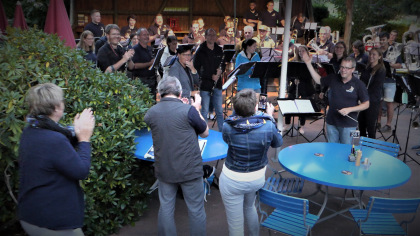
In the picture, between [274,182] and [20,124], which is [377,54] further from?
[20,124]

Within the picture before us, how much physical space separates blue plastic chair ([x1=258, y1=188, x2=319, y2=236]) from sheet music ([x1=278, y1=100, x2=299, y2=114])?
251 cm

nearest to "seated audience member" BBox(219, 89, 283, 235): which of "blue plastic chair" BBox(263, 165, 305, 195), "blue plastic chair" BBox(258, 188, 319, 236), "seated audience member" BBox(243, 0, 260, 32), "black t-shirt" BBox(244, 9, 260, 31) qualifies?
"blue plastic chair" BBox(258, 188, 319, 236)

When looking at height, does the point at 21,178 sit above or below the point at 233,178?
above

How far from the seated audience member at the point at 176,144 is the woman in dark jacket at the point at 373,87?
392cm

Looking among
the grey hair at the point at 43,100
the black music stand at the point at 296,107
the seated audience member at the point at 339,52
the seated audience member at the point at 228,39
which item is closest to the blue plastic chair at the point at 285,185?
the black music stand at the point at 296,107

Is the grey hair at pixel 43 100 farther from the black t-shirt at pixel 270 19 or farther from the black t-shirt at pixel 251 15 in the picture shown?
the black t-shirt at pixel 251 15

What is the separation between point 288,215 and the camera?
3473 mm

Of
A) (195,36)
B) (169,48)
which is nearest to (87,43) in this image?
(169,48)

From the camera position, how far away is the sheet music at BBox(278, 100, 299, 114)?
5.81 meters

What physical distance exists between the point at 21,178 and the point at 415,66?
11513mm

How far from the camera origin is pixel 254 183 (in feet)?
10.8

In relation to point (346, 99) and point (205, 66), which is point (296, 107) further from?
point (205, 66)

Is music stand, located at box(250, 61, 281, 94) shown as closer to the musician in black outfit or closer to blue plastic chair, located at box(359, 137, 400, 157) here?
the musician in black outfit

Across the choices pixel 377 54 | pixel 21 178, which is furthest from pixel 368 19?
pixel 21 178
